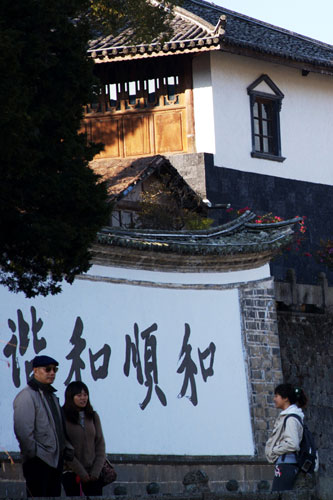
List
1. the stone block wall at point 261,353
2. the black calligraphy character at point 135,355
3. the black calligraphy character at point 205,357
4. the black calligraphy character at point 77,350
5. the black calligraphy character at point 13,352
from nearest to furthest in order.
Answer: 1. the black calligraphy character at point 13,352
2. the black calligraphy character at point 77,350
3. the black calligraphy character at point 135,355
4. the black calligraphy character at point 205,357
5. the stone block wall at point 261,353

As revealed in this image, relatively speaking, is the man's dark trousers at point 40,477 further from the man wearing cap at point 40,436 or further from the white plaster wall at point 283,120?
the white plaster wall at point 283,120

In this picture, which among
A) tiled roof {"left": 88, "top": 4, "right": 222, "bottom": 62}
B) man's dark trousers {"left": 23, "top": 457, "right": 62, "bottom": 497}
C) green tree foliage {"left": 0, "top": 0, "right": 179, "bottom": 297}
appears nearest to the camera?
green tree foliage {"left": 0, "top": 0, "right": 179, "bottom": 297}

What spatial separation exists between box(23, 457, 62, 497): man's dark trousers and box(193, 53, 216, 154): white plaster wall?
548 inches

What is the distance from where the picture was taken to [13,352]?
46.5 feet

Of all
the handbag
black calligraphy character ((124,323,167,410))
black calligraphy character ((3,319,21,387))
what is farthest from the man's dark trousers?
black calligraphy character ((124,323,167,410))

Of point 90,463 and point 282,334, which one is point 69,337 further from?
point 282,334

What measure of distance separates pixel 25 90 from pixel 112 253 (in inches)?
230

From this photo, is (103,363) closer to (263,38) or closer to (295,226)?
(295,226)

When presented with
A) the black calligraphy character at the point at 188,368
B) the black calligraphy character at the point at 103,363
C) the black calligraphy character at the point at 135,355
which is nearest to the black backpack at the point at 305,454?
the black calligraphy character at the point at 103,363

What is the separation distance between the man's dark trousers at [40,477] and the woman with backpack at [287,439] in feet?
7.37

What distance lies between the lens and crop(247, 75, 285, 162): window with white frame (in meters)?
25.2

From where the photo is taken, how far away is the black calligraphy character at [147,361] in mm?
15791

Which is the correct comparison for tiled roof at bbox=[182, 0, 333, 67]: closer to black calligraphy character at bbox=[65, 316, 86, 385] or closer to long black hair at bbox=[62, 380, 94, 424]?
black calligraphy character at bbox=[65, 316, 86, 385]

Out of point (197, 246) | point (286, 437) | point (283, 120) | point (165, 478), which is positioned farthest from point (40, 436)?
point (283, 120)
